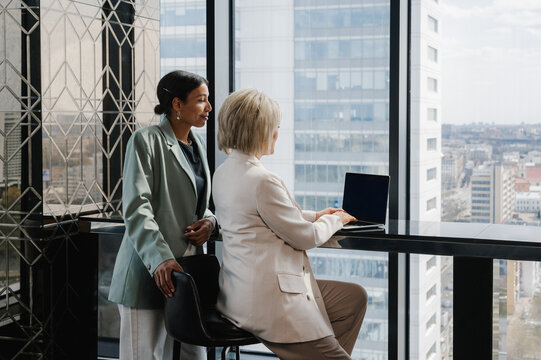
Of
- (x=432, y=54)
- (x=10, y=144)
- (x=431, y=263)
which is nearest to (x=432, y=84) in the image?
(x=432, y=54)

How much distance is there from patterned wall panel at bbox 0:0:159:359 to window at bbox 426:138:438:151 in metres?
1.49

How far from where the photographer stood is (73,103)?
3.21 metres

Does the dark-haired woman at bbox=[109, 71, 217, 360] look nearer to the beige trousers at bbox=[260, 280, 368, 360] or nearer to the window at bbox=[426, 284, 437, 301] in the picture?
the beige trousers at bbox=[260, 280, 368, 360]

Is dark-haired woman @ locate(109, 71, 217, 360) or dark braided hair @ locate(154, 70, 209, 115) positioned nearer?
dark-haired woman @ locate(109, 71, 217, 360)

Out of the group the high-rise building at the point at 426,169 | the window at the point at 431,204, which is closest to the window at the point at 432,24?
the high-rise building at the point at 426,169

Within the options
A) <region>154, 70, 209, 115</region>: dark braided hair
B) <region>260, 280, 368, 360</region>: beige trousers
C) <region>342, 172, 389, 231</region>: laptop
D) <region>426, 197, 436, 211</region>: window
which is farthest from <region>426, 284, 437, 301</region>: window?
<region>154, 70, 209, 115</region>: dark braided hair

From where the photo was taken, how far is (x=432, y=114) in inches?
128

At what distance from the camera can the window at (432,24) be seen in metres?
3.22

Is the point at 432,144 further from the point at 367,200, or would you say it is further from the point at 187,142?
the point at 187,142

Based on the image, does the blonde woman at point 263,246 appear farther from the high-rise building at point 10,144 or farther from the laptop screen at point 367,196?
the high-rise building at point 10,144

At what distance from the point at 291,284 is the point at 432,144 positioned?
1.30m

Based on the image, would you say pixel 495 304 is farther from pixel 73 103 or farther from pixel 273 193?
pixel 73 103

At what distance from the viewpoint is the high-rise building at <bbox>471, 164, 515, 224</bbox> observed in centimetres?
312

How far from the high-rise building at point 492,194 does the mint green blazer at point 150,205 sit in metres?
1.35
